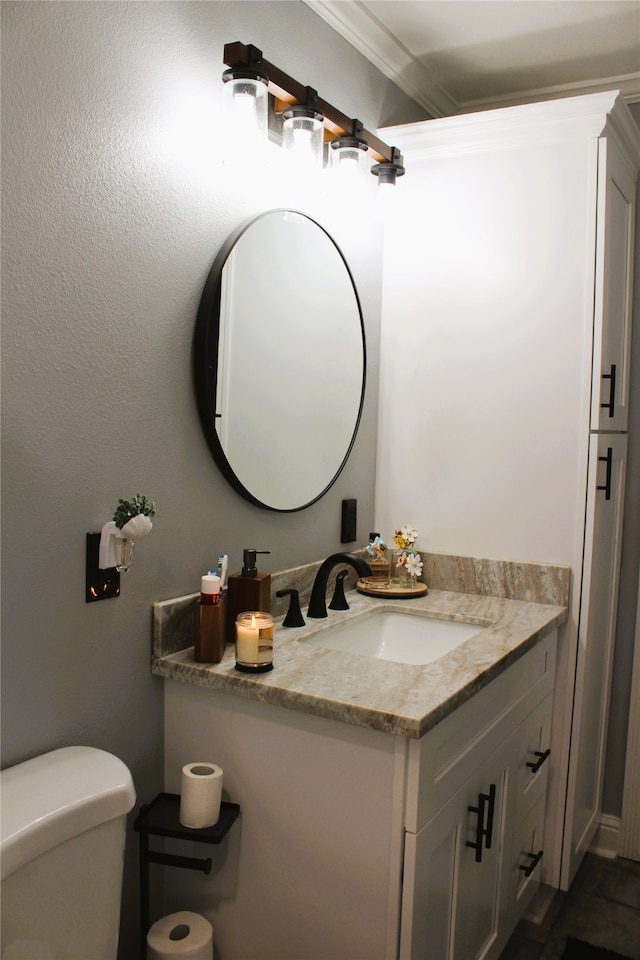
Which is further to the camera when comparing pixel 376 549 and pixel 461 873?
pixel 376 549

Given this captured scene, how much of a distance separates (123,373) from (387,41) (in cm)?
145

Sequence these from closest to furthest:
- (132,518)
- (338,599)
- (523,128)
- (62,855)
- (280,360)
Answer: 1. (62,855)
2. (132,518)
3. (280,360)
4. (338,599)
5. (523,128)

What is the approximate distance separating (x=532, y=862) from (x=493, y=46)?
2.34 m

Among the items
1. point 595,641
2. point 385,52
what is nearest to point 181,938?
point 595,641

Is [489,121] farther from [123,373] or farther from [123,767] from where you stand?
[123,767]

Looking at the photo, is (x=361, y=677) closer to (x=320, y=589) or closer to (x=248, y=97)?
(x=320, y=589)

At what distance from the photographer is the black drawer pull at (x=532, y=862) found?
6.59 feet

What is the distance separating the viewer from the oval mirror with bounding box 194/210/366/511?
1661 mm

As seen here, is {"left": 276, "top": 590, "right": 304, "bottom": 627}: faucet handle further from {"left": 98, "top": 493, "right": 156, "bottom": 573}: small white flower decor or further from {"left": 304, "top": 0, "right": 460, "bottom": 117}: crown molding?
{"left": 304, "top": 0, "right": 460, "bottom": 117}: crown molding

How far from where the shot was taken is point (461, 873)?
157 cm

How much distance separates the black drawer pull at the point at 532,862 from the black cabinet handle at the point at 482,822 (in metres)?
0.42

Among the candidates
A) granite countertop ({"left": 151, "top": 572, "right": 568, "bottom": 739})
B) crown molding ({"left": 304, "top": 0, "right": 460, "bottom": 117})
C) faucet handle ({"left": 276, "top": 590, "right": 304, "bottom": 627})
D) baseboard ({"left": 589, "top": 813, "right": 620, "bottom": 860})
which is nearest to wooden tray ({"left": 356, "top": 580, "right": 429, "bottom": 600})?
granite countertop ({"left": 151, "top": 572, "right": 568, "bottom": 739})

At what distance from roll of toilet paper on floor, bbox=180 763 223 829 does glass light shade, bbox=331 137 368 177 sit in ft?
4.81

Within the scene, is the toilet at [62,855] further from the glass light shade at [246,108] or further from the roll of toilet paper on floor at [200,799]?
the glass light shade at [246,108]
